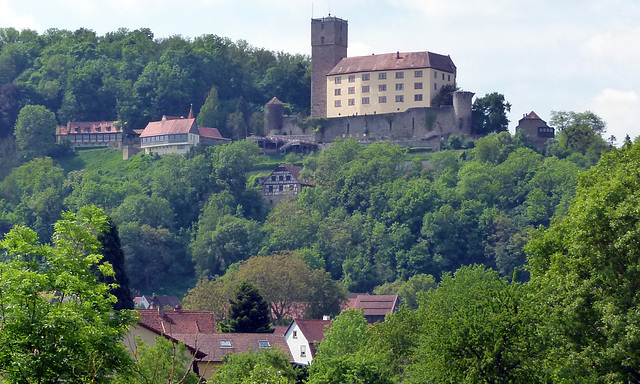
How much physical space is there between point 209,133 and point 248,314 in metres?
68.3

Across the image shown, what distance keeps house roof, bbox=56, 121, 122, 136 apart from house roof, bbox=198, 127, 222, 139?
9830 mm

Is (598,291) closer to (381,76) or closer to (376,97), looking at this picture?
(381,76)

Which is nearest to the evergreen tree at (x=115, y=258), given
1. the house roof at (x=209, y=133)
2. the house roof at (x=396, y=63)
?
the house roof at (x=396, y=63)

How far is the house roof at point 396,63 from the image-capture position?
128 m

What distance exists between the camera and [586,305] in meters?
37.6

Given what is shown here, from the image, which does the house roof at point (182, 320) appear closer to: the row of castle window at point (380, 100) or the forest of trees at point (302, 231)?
the forest of trees at point (302, 231)

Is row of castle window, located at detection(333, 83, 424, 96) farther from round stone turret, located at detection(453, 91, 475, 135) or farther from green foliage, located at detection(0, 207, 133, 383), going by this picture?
green foliage, located at detection(0, 207, 133, 383)

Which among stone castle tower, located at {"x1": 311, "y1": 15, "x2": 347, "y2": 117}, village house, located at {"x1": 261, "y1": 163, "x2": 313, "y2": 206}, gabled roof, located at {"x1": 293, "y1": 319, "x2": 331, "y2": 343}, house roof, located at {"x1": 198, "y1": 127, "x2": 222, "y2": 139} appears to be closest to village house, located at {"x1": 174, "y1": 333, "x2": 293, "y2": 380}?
gabled roof, located at {"x1": 293, "y1": 319, "x2": 331, "y2": 343}

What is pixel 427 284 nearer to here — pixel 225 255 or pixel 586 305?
pixel 225 255

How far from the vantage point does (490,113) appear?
126312 millimetres

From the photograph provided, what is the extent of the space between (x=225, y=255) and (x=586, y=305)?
80033 millimetres

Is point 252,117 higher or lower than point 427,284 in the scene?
higher

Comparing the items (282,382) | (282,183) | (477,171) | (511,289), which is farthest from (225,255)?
(282,382)

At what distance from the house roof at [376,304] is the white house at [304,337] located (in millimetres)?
24956
